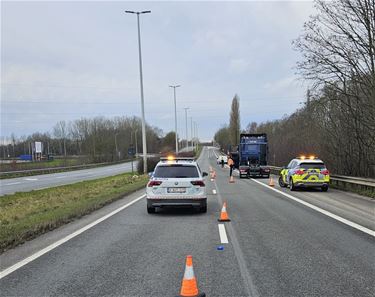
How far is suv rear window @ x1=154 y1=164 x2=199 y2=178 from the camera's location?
41.4 feet

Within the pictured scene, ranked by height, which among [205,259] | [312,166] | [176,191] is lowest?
[205,259]

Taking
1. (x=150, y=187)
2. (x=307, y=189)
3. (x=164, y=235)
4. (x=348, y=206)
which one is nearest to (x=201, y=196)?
(x=150, y=187)

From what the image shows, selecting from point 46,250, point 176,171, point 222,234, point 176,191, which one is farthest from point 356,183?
point 46,250

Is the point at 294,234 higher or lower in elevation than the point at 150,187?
lower

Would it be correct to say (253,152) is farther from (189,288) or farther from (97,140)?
(97,140)

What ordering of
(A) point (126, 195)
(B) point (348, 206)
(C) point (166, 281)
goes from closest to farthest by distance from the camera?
(C) point (166, 281)
(B) point (348, 206)
(A) point (126, 195)

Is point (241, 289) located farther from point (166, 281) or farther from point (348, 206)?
point (348, 206)

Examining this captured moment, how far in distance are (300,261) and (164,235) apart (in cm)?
339

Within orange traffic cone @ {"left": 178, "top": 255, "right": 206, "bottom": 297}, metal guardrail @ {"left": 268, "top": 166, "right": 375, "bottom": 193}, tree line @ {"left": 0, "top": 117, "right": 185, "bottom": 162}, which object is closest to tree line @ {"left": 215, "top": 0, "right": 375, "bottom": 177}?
metal guardrail @ {"left": 268, "top": 166, "right": 375, "bottom": 193}

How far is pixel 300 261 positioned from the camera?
21.5 ft

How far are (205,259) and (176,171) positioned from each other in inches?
241

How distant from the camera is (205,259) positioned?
22.1ft

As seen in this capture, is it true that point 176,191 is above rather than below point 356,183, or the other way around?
above

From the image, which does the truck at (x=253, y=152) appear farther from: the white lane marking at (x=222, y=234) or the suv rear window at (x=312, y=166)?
the white lane marking at (x=222, y=234)
